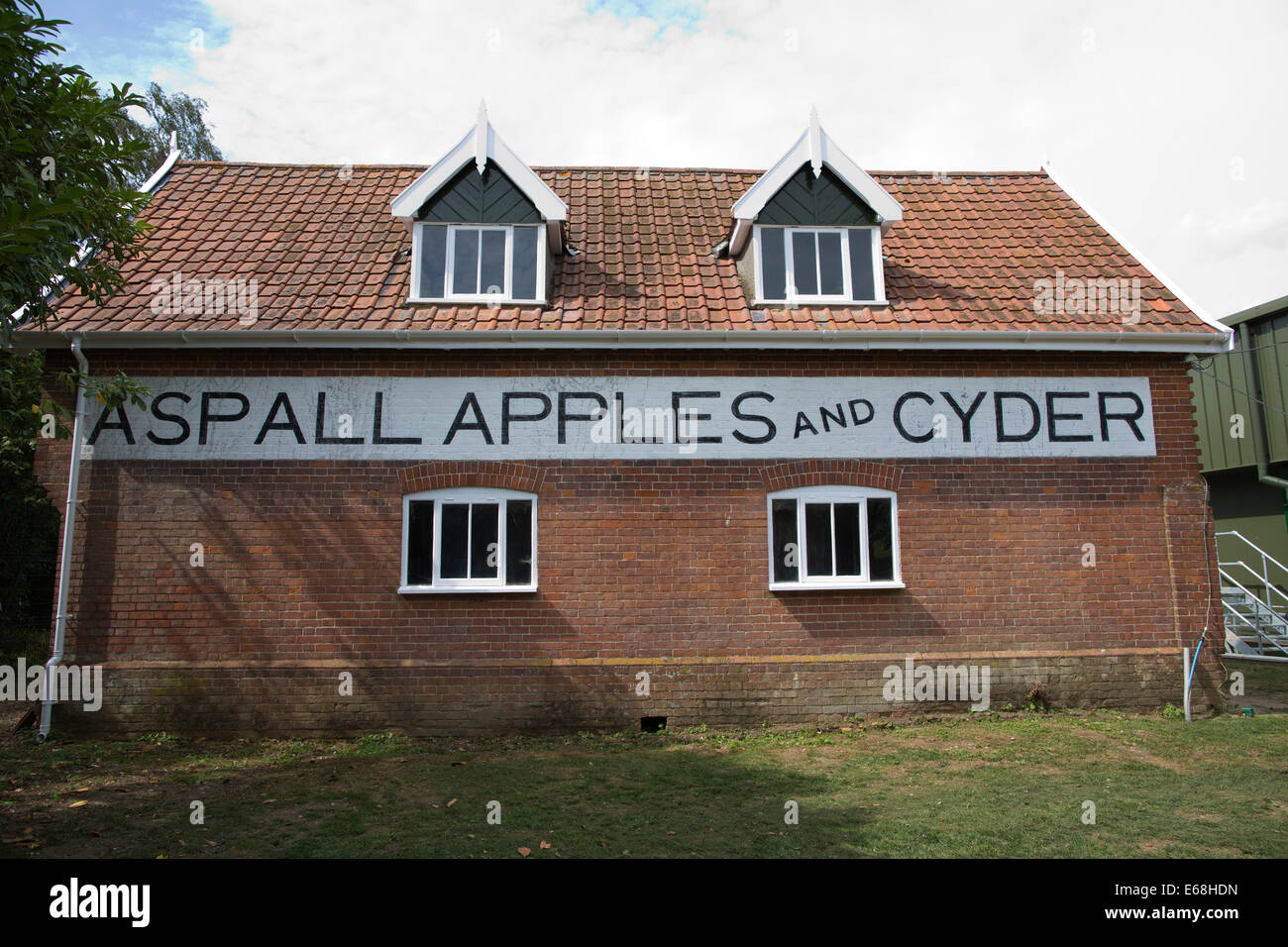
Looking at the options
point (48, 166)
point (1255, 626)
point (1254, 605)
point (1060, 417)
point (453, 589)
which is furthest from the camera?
point (1254, 605)

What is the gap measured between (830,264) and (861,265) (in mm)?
424

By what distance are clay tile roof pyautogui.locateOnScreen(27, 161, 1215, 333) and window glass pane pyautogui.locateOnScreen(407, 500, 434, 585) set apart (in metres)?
2.28

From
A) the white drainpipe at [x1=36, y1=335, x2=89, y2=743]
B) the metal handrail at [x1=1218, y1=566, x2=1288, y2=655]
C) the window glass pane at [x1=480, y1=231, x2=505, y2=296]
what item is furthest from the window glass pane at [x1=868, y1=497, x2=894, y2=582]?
the white drainpipe at [x1=36, y1=335, x2=89, y2=743]

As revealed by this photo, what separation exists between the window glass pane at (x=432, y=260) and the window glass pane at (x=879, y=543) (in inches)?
251

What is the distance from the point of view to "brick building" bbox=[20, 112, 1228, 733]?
9914mm

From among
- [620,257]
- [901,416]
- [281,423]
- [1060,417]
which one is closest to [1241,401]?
[1060,417]

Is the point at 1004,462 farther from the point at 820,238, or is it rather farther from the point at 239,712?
the point at 239,712

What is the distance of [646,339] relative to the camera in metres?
10.3

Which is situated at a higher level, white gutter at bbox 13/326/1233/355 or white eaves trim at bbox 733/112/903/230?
white eaves trim at bbox 733/112/903/230

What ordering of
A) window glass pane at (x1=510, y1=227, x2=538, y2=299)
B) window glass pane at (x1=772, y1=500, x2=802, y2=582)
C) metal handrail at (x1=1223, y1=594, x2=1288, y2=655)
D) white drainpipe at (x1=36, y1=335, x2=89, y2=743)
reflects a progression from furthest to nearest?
1. metal handrail at (x1=1223, y1=594, x2=1288, y2=655)
2. window glass pane at (x1=510, y1=227, x2=538, y2=299)
3. window glass pane at (x1=772, y1=500, x2=802, y2=582)
4. white drainpipe at (x1=36, y1=335, x2=89, y2=743)

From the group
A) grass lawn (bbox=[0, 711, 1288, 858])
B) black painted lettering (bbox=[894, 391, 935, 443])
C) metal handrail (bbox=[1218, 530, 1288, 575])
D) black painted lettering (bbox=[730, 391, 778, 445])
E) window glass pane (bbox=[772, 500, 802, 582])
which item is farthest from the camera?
metal handrail (bbox=[1218, 530, 1288, 575])

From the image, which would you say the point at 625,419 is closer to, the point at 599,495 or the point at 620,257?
the point at 599,495

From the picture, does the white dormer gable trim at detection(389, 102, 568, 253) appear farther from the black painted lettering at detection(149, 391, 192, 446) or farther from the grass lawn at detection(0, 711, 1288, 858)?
the grass lawn at detection(0, 711, 1288, 858)

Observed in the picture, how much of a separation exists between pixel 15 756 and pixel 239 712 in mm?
2213
